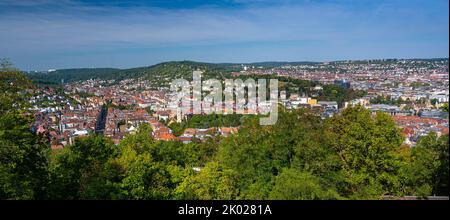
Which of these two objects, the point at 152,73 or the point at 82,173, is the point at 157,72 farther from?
the point at 82,173

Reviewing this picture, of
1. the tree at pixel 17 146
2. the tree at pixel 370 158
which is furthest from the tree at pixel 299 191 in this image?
the tree at pixel 17 146

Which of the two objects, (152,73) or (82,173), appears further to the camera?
(152,73)

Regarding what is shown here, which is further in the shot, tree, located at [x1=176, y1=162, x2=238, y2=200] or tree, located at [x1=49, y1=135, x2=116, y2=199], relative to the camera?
tree, located at [x1=176, y1=162, x2=238, y2=200]

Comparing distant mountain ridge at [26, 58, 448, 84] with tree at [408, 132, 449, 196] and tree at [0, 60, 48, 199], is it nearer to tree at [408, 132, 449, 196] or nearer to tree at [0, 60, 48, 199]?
tree at [0, 60, 48, 199]

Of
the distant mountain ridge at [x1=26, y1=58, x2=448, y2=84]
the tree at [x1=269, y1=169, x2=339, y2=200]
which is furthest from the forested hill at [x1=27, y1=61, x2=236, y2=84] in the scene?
the tree at [x1=269, y1=169, x2=339, y2=200]

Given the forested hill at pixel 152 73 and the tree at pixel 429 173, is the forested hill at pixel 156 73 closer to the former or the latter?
the forested hill at pixel 152 73

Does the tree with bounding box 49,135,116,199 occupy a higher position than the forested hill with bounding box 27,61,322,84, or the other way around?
→ the forested hill with bounding box 27,61,322,84

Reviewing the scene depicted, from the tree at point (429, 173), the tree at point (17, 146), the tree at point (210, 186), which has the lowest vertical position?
the tree at point (210, 186)

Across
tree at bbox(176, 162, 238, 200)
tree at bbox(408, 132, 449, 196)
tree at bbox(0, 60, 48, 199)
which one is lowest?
tree at bbox(176, 162, 238, 200)
